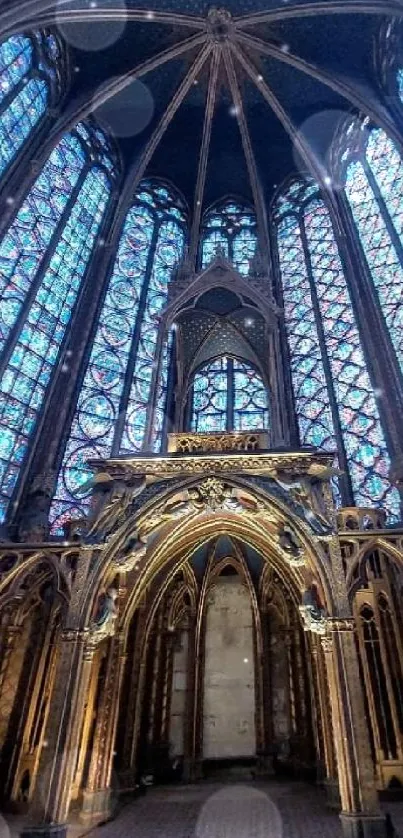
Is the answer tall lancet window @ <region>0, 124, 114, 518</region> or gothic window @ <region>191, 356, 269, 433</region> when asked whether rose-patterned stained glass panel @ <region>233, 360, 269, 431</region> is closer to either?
gothic window @ <region>191, 356, 269, 433</region>

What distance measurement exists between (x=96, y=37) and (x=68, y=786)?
2040 cm

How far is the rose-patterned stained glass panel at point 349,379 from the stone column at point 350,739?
4933 mm

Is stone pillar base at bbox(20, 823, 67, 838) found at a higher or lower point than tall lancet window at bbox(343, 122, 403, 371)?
lower

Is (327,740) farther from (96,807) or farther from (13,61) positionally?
(13,61)

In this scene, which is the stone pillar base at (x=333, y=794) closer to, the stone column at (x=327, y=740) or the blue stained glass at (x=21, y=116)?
the stone column at (x=327, y=740)

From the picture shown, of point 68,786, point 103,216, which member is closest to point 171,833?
point 68,786

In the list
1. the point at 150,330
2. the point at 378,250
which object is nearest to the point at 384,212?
the point at 378,250

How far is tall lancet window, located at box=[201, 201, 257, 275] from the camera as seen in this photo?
17.6 meters

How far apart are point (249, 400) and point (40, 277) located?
20.5 feet

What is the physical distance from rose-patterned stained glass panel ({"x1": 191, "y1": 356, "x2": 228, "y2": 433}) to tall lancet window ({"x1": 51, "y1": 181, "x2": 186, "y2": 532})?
979 millimetres

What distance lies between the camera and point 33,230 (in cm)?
1346

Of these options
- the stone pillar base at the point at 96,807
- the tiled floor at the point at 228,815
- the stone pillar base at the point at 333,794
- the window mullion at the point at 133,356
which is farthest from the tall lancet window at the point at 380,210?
the stone pillar base at the point at 96,807

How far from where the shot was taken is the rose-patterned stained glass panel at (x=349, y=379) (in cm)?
1111

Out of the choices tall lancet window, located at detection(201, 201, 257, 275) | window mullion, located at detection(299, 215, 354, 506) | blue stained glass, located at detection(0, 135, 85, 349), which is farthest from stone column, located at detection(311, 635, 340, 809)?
tall lancet window, located at detection(201, 201, 257, 275)
